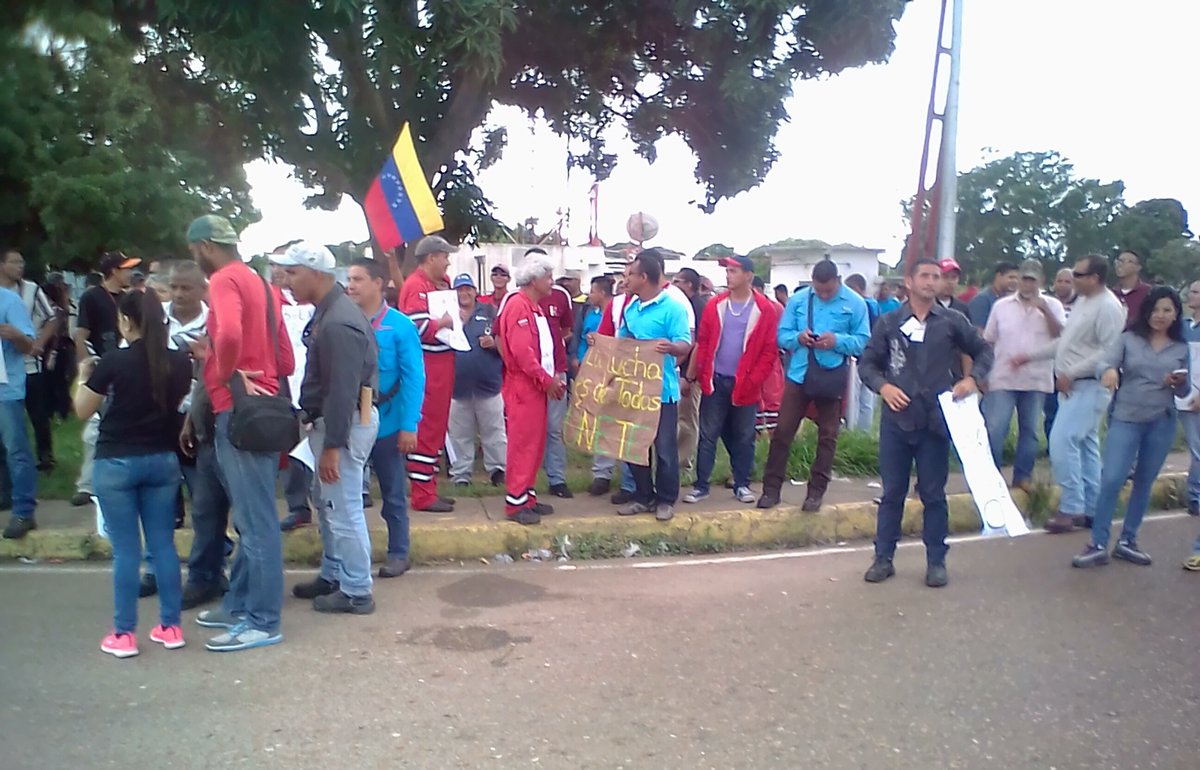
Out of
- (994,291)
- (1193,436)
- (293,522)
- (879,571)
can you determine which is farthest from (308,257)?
(994,291)

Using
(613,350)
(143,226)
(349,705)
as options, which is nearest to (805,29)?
(613,350)

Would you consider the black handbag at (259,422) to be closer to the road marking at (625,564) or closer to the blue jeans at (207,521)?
the blue jeans at (207,521)

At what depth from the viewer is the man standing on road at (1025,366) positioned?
7352 mm

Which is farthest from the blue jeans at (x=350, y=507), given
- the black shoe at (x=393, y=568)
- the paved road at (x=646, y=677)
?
the black shoe at (x=393, y=568)

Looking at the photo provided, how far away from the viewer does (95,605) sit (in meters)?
5.40

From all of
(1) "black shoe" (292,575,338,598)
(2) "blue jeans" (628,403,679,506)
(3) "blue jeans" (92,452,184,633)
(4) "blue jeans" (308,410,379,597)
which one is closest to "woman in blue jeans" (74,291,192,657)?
(3) "blue jeans" (92,452,184,633)

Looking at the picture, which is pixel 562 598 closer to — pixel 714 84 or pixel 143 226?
pixel 714 84

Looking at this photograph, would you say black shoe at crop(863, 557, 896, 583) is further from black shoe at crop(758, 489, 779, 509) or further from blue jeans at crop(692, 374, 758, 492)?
blue jeans at crop(692, 374, 758, 492)

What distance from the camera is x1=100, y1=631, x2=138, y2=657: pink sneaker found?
4582mm

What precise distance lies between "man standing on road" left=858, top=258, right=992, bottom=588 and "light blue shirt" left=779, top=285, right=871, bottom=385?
82 centimetres

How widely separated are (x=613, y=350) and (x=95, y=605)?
137 inches

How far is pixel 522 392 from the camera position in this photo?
21.4 feet

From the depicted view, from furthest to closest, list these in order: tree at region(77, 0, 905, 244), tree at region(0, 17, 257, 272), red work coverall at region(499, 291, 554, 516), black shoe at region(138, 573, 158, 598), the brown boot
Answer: tree at region(0, 17, 257, 272) < tree at region(77, 0, 905, 244) < the brown boot < red work coverall at region(499, 291, 554, 516) < black shoe at region(138, 573, 158, 598)

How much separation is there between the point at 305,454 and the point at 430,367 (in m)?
2.02
